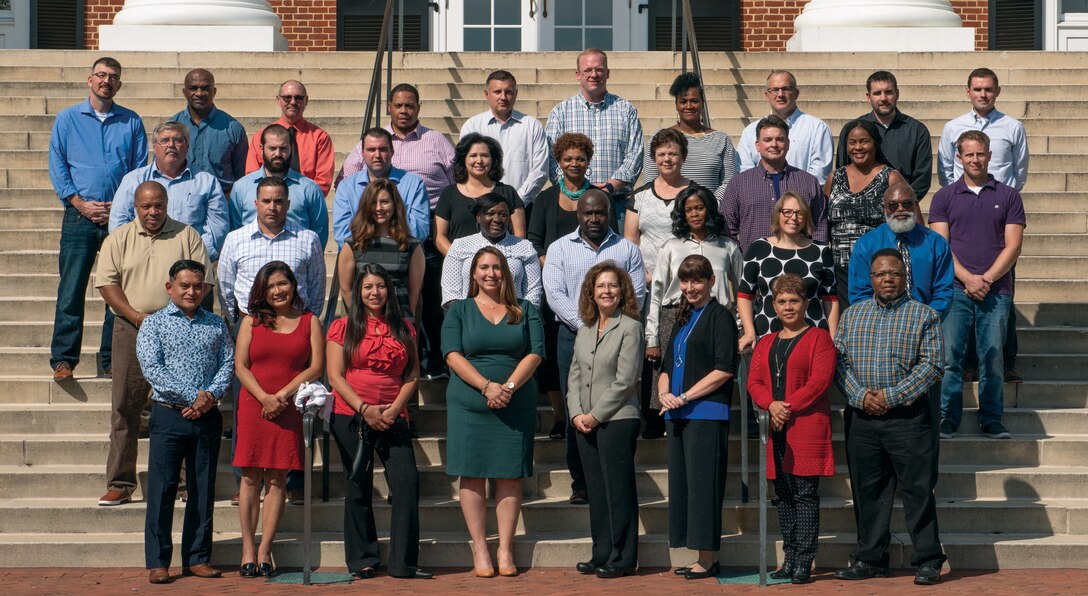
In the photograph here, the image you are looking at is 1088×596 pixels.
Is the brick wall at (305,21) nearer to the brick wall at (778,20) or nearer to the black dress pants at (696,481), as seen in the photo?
the brick wall at (778,20)

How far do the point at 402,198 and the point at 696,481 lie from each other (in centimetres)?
273

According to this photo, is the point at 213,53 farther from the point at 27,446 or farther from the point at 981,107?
the point at 981,107

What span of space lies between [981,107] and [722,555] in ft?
13.6

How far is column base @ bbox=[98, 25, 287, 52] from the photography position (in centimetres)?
1603

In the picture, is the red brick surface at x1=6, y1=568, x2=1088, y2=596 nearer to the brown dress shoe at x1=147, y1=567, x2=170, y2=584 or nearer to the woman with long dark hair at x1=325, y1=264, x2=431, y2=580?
the brown dress shoe at x1=147, y1=567, x2=170, y2=584

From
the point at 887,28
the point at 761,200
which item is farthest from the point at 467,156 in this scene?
the point at 887,28

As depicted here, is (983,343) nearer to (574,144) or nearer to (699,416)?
(699,416)

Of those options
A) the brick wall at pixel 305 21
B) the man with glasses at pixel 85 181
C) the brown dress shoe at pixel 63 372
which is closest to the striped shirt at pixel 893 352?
the man with glasses at pixel 85 181

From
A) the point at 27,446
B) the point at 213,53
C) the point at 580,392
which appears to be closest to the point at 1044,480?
the point at 580,392

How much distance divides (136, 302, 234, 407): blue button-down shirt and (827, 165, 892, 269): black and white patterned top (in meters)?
3.84

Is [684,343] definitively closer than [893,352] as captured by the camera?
No

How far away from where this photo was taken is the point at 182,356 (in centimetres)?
885

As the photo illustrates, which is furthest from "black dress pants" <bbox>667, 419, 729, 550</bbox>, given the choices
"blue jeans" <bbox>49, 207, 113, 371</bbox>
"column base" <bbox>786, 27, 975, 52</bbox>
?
"column base" <bbox>786, 27, 975, 52</bbox>

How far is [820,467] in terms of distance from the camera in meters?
8.70
